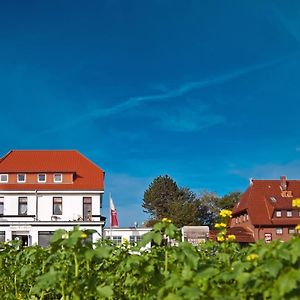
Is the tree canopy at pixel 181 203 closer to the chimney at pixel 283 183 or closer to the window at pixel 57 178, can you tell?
the chimney at pixel 283 183

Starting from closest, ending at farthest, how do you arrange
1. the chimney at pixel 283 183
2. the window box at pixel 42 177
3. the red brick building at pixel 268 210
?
the window box at pixel 42 177 → the red brick building at pixel 268 210 → the chimney at pixel 283 183

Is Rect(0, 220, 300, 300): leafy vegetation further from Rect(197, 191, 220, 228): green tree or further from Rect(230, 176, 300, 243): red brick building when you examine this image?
Rect(197, 191, 220, 228): green tree

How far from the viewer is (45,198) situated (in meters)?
43.8

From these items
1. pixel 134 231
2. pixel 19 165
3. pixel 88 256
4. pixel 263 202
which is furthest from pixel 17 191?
pixel 88 256

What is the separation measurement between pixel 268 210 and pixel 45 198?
1010 inches

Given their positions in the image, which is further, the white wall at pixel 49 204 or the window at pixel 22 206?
the window at pixel 22 206

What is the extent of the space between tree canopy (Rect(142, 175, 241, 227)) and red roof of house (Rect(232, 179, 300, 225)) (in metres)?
6.59

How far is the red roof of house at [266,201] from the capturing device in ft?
190

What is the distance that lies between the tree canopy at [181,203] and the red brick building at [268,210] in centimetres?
618

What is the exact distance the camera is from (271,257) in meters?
3.08

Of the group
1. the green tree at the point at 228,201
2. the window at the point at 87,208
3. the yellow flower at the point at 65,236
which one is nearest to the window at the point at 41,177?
the window at the point at 87,208

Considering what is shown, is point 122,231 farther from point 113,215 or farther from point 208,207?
point 208,207

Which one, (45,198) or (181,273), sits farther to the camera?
(45,198)

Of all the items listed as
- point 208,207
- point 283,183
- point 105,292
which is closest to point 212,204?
point 208,207
